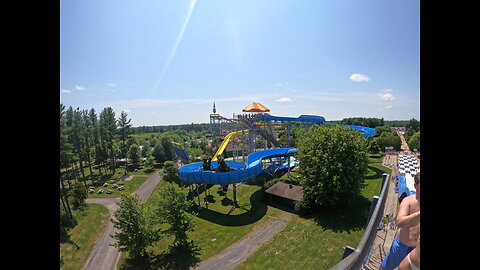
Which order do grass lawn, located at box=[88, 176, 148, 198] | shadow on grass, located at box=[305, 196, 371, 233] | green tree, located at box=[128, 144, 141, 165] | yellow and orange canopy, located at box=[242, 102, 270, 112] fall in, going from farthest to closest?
green tree, located at box=[128, 144, 141, 165] < yellow and orange canopy, located at box=[242, 102, 270, 112] < grass lawn, located at box=[88, 176, 148, 198] < shadow on grass, located at box=[305, 196, 371, 233]

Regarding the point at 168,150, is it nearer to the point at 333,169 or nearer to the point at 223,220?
the point at 223,220

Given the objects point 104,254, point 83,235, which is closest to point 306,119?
point 104,254

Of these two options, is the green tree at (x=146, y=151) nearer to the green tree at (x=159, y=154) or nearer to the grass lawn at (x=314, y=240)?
the green tree at (x=159, y=154)

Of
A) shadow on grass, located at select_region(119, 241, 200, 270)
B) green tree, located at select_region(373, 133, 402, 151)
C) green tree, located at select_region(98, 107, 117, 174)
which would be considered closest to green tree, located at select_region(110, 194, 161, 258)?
shadow on grass, located at select_region(119, 241, 200, 270)

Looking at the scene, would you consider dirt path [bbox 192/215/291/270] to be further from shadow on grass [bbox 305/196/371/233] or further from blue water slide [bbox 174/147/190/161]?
blue water slide [bbox 174/147/190/161]
